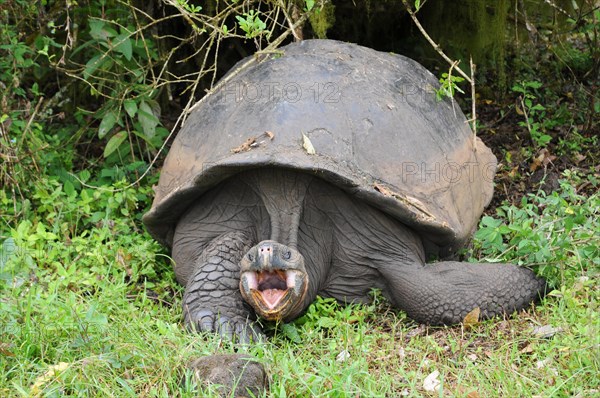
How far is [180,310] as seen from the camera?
4555 mm

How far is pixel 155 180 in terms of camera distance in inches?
233

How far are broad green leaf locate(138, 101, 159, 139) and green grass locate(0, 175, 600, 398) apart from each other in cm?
66

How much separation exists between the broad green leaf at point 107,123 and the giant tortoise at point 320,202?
884 millimetres

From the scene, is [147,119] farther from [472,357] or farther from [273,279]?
[472,357]

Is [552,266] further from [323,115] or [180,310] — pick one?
A: [180,310]

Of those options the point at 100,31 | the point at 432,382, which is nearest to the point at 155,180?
the point at 100,31

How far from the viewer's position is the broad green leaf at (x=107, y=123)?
5695 mm

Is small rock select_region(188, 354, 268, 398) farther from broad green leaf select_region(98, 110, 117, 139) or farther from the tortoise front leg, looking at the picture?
broad green leaf select_region(98, 110, 117, 139)

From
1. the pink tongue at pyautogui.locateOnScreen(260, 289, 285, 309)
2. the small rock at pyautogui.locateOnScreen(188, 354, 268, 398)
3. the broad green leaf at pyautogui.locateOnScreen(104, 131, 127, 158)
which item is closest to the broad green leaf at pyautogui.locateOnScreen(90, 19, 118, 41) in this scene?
the broad green leaf at pyautogui.locateOnScreen(104, 131, 127, 158)

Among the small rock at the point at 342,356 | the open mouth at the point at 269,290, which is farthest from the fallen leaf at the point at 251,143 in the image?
the small rock at the point at 342,356

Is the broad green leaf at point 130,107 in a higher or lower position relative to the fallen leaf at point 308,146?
lower

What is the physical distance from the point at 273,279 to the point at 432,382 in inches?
38.3

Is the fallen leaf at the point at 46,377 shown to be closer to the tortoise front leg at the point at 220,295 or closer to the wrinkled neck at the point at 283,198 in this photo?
the tortoise front leg at the point at 220,295

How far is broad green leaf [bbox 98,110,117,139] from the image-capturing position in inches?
224
